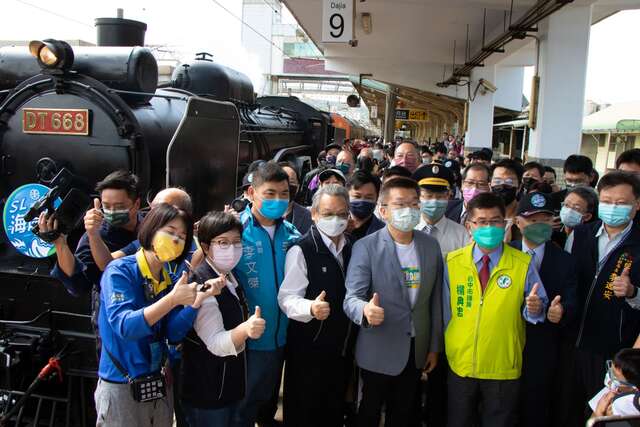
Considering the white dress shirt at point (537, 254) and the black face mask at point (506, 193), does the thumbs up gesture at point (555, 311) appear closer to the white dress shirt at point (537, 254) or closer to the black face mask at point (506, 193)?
the white dress shirt at point (537, 254)

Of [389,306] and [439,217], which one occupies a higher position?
[439,217]

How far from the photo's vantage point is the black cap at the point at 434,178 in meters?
3.28

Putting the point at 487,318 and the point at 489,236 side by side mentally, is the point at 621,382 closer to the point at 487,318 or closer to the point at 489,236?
the point at 487,318

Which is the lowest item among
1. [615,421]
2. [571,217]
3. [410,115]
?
[615,421]

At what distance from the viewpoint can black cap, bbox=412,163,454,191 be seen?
3283mm

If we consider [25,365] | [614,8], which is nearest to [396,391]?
[25,365]

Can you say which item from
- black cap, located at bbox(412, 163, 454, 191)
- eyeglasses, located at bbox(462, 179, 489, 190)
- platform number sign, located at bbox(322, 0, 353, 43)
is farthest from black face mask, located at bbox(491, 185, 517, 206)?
platform number sign, located at bbox(322, 0, 353, 43)

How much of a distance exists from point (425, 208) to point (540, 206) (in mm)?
711

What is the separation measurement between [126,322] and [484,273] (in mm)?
1736

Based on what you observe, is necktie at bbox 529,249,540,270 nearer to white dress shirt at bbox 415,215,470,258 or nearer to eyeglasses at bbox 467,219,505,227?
eyeglasses at bbox 467,219,505,227

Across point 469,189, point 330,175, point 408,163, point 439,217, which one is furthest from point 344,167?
point 439,217

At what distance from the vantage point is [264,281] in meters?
2.72

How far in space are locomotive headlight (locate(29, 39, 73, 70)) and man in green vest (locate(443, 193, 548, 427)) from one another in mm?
2836

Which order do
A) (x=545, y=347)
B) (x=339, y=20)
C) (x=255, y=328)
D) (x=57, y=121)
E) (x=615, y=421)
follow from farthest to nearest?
(x=339, y=20), (x=57, y=121), (x=545, y=347), (x=255, y=328), (x=615, y=421)
